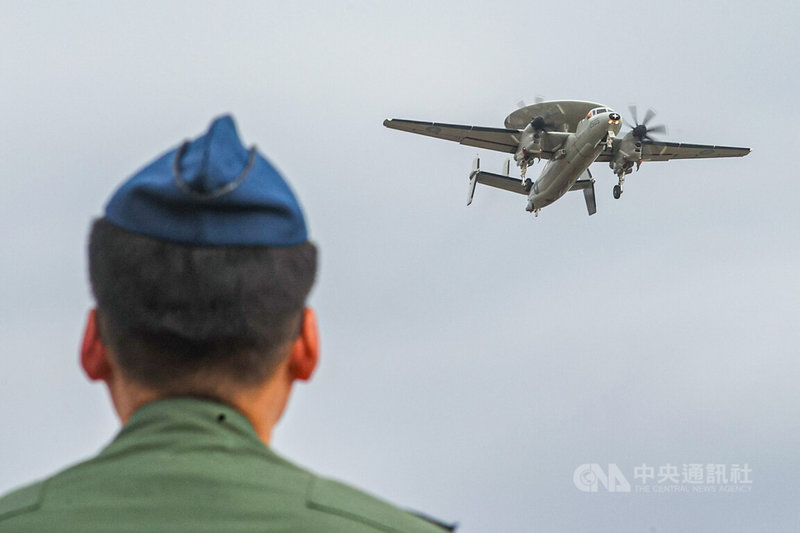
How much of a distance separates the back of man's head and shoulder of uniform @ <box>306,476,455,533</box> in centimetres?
43

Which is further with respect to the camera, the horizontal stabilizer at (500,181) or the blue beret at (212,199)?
the horizontal stabilizer at (500,181)

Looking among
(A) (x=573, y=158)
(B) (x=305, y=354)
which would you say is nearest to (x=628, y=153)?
(A) (x=573, y=158)

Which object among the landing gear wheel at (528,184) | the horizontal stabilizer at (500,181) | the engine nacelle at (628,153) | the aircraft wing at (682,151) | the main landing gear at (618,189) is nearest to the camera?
the engine nacelle at (628,153)

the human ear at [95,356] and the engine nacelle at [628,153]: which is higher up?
the engine nacelle at [628,153]

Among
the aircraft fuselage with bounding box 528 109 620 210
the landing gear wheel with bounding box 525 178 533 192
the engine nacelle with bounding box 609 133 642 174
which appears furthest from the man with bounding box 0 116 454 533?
the landing gear wheel with bounding box 525 178 533 192

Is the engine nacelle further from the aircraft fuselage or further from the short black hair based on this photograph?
the short black hair

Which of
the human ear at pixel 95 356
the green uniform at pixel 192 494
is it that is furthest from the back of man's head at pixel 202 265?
the green uniform at pixel 192 494

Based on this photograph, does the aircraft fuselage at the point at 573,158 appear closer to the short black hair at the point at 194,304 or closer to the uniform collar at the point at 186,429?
the short black hair at the point at 194,304

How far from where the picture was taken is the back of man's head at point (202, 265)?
2744mm

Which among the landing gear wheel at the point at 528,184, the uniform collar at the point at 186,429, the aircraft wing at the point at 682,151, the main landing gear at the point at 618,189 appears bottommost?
the uniform collar at the point at 186,429

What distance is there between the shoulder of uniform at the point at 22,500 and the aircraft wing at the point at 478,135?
54610 mm

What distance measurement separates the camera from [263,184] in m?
2.82

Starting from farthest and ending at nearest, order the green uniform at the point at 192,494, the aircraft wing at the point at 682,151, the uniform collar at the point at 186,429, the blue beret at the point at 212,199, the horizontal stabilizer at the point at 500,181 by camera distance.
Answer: the horizontal stabilizer at the point at 500,181
the aircraft wing at the point at 682,151
the blue beret at the point at 212,199
the uniform collar at the point at 186,429
the green uniform at the point at 192,494

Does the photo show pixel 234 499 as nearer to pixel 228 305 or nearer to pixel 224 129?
pixel 228 305
